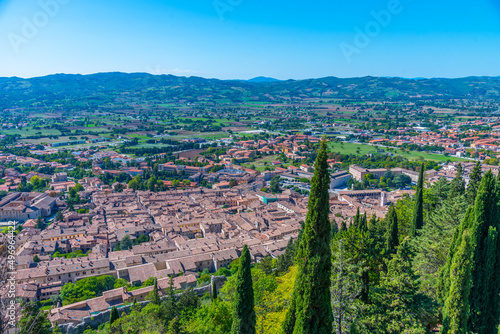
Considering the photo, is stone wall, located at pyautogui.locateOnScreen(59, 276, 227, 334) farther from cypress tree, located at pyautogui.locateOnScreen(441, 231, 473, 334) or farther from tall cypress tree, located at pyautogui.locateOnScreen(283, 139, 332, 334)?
cypress tree, located at pyautogui.locateOnScreen(441, 231, 473, 334)

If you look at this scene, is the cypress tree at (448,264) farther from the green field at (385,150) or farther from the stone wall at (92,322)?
the green field at (385,150)

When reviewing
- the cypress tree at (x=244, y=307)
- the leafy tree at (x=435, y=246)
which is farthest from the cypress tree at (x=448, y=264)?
the cypress tree at (x=244, y=307)

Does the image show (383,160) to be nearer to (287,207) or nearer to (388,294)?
(287,207)

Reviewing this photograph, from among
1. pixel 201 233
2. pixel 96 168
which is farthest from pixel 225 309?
pixel 96 168

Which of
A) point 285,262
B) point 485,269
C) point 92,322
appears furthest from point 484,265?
point 92,322

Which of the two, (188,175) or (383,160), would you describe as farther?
(383,160)
